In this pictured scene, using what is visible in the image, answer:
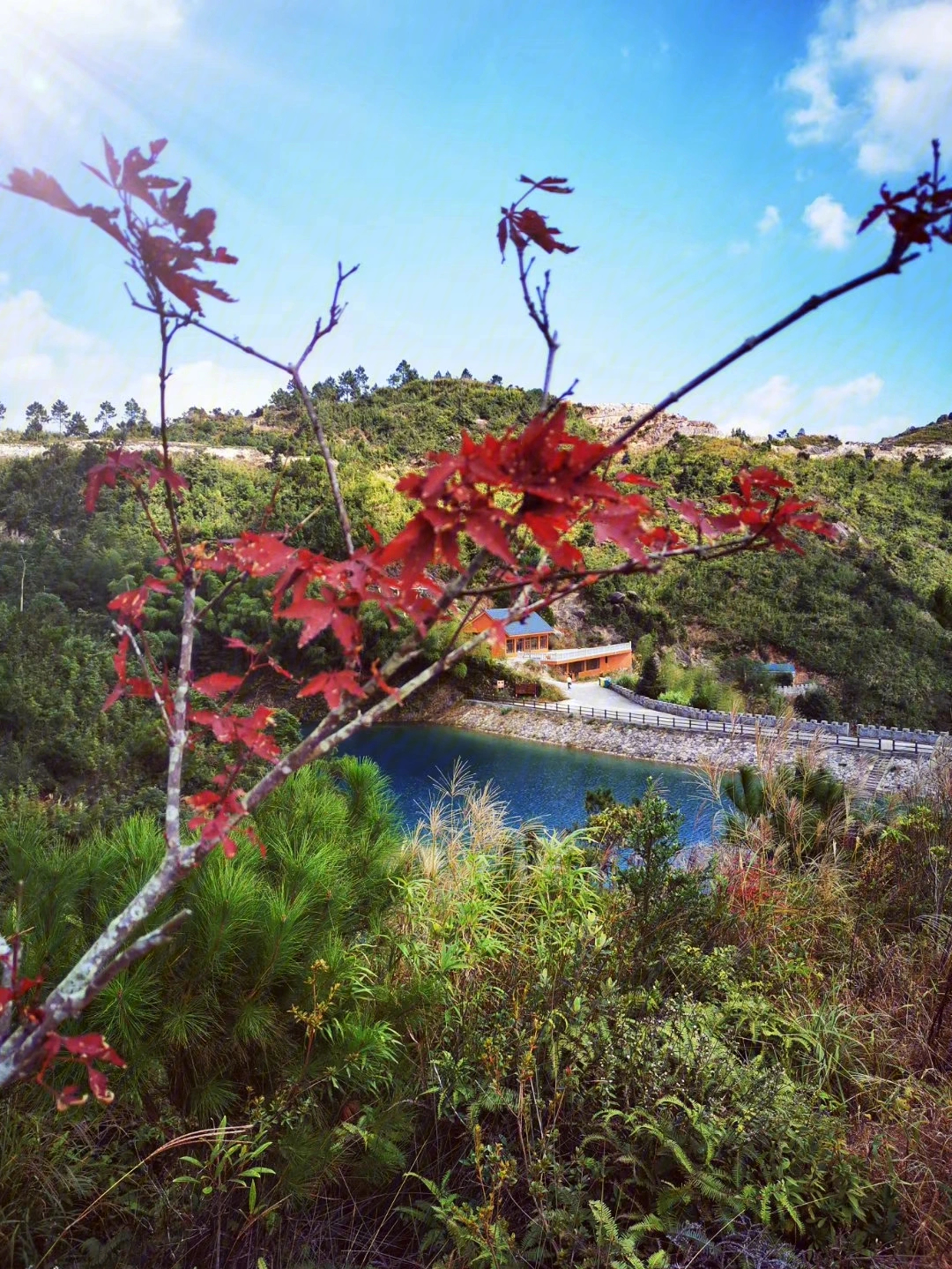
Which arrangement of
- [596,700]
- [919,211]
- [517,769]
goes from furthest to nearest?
[596,700], [517,769], [919,211]

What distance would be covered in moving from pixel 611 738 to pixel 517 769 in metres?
2.31

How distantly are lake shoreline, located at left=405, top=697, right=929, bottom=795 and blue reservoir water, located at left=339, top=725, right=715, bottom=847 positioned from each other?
0.74 feet

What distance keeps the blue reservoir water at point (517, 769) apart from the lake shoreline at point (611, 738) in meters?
0.23

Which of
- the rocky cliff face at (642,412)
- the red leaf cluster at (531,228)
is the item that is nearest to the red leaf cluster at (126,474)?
the red leaf cluster at (531,228)

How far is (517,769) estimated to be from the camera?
34.7 feet

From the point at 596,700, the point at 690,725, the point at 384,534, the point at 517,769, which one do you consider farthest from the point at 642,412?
the point at 384,534

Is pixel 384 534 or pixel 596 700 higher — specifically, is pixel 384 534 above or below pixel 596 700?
above

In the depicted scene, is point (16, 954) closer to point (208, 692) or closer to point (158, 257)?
point (208, 692)

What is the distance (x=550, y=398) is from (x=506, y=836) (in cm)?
245

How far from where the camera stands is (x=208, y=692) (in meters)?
1.02

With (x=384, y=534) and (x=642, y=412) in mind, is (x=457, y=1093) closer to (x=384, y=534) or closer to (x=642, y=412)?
(x=384, y=534)

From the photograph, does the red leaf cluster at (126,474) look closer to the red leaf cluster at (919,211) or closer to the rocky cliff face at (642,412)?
the red leaf cluster at (919,211)

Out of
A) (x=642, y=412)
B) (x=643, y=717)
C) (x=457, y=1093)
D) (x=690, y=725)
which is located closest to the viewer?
(x=457, y=1093)

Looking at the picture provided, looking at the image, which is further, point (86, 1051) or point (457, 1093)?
point (457, 1093)
